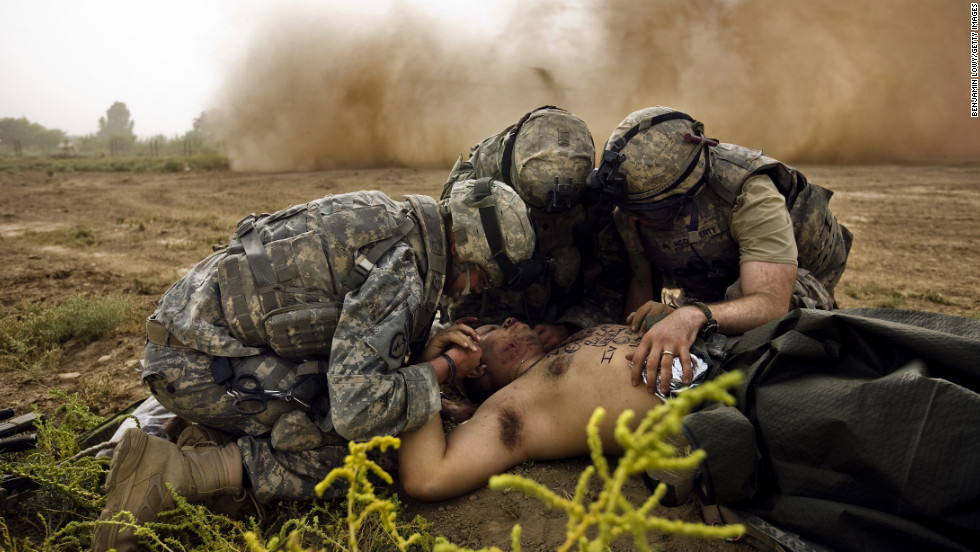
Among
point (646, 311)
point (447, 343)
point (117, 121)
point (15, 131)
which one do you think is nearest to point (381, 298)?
point (447, 343)

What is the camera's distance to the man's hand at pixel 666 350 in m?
2.60

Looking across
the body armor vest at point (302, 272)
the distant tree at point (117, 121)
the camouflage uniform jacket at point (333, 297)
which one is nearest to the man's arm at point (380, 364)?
the camouflage uniform jacket at point (333, 297)

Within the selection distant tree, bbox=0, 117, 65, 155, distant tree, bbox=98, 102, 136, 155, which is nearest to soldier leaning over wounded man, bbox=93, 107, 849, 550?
distant tree, bbox=0, 117, 65, 155

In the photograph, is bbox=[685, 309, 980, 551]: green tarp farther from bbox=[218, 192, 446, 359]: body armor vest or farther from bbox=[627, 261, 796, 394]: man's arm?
bbox=[218, 192, 446, 359]: body armor vest

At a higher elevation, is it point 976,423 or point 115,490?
point 976,423

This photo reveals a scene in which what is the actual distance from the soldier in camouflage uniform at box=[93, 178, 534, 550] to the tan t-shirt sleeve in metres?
1.21

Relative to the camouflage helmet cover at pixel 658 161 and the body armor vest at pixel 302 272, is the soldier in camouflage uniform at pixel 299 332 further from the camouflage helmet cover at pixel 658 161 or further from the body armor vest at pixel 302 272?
the camouflage helmet cover at pixel 658 161

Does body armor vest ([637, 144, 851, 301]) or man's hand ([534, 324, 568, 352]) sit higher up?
body armor vest ([637, 144, 851, 301])

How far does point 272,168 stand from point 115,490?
18.1 meters

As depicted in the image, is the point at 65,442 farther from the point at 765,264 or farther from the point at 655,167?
the point at 765,264

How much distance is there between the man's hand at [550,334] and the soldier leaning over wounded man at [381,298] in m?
0.02

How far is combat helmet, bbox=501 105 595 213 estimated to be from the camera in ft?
11.8

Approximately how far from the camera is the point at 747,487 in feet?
6.91

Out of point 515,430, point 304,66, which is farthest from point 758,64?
point 515,430
